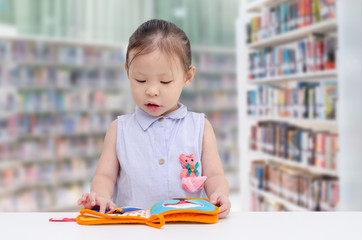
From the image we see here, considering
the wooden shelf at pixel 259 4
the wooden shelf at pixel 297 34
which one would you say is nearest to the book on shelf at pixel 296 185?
the wooden shelf at pixel 297 34

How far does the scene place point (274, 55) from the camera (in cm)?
353

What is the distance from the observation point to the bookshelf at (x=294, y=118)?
87.5 inches

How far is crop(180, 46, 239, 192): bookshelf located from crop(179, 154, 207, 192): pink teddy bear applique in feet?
16.0

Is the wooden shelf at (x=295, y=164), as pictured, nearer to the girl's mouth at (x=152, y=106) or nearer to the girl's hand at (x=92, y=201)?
the girl's mouth at (x=152, y=106)

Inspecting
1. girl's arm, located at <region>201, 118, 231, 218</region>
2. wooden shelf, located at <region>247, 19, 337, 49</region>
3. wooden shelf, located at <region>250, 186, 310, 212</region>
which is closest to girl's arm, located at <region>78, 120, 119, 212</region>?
girl's arm, located at <region>201, 118, 231, 218</region>

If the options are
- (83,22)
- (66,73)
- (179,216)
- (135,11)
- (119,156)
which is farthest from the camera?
(135,11)

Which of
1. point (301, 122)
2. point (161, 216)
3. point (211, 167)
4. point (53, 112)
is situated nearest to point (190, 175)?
point (211, 167)

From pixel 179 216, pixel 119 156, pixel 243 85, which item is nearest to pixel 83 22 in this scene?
pixel 243 85

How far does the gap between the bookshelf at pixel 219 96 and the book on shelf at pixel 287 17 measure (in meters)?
1.98

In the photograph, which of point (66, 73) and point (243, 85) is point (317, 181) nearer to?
point (243, 85)

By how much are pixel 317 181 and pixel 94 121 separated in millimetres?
2930

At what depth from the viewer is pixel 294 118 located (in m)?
3.21

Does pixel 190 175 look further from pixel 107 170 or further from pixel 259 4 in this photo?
pixel 259 4

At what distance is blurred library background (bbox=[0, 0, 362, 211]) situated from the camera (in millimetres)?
2752
